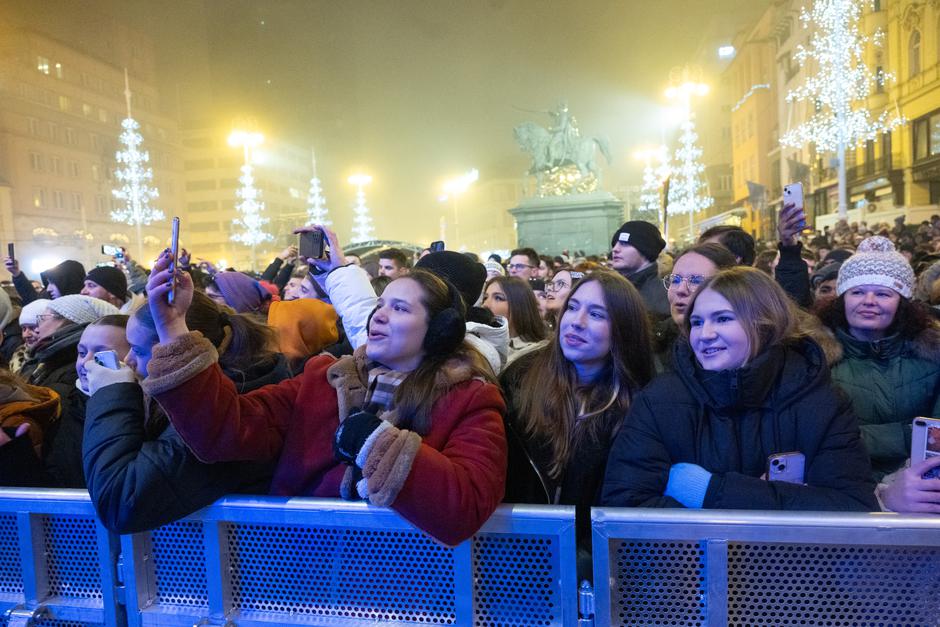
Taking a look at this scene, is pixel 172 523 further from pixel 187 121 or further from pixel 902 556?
pixel 187 121

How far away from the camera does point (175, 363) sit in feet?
6.83

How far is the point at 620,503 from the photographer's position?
7.59ft

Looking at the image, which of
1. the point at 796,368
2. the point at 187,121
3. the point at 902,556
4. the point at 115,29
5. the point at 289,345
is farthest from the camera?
the point at 187,121

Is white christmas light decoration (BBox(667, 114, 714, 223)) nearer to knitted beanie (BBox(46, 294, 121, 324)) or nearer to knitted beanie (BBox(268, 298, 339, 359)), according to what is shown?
knitted beanie (BBox(268, 298, 339, 359))

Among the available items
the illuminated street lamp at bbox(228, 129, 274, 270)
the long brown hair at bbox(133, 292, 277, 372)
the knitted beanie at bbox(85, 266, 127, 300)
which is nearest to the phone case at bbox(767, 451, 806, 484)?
the long brown hair at bbox(133, 292, 277, 372)

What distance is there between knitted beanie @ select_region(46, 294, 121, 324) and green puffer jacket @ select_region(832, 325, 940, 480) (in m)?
4.95

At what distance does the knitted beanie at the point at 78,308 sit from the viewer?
4.64 m

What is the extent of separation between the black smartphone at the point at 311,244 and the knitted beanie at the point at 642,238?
2.73 metres

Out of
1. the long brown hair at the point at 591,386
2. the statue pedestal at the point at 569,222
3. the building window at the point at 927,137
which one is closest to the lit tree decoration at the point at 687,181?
the statue pedestal at the point at 569,222

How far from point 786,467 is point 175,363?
2.22 m

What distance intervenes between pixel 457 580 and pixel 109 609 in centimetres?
133

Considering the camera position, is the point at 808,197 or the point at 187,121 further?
the point at 187,121

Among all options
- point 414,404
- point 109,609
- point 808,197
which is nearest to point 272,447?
point 414,404

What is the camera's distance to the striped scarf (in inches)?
93.7
